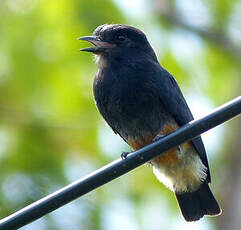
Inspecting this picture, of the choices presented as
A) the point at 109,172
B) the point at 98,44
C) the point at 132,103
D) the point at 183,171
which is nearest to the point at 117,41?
the point at 98,44

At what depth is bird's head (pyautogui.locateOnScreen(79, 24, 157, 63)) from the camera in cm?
646

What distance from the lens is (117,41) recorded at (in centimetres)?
657

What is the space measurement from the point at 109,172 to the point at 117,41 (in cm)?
249

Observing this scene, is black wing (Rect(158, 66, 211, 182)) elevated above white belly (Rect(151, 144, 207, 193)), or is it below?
above

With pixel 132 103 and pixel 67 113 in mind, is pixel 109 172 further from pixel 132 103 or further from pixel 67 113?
pixel 67 113

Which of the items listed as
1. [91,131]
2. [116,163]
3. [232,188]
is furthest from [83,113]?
[116,163]

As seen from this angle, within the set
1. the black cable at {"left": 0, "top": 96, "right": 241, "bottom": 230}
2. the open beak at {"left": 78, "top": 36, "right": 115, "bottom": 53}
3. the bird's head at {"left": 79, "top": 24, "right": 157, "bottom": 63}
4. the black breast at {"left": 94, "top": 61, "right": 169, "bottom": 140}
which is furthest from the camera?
the bird's head at {"left": 79, "top": 24, "right": 157, "bottom": 63}

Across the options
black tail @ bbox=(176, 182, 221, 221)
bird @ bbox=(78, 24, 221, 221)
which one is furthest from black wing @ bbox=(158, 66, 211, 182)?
black tail @ bbox=(176, 182, 221, 221)

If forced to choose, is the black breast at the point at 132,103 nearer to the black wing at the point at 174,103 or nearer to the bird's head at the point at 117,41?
the black wing at the point at 174,103

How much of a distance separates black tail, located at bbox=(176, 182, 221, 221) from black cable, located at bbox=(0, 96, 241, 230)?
2.19 meters

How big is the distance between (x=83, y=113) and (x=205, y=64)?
2432 mm

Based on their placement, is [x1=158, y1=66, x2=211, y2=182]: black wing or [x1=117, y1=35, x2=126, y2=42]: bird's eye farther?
[x1=117, y1=35, x2=126, y2=42]: bird's eye

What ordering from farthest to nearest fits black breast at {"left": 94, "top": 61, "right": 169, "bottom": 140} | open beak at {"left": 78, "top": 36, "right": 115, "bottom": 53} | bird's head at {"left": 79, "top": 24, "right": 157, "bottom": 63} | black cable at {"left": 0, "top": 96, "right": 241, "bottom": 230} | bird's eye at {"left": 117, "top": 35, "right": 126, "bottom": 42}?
bird's eye at {"left": 117, "top": 35, "right": 126, "bottom": 42}
bird's head at {"left": 79, "top": 24, "right": 157, "bottom": 63}
open beak at {"left": 78, "top": 36, "right": 115, "bottom": 53}
black breast at {"left": 94, "top": 61, "right": 169, "bottom": 140}
black cable at {"left": 0, "top": 96, "right": 241, "bottom": 230}

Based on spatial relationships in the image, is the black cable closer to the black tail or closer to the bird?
the bird
